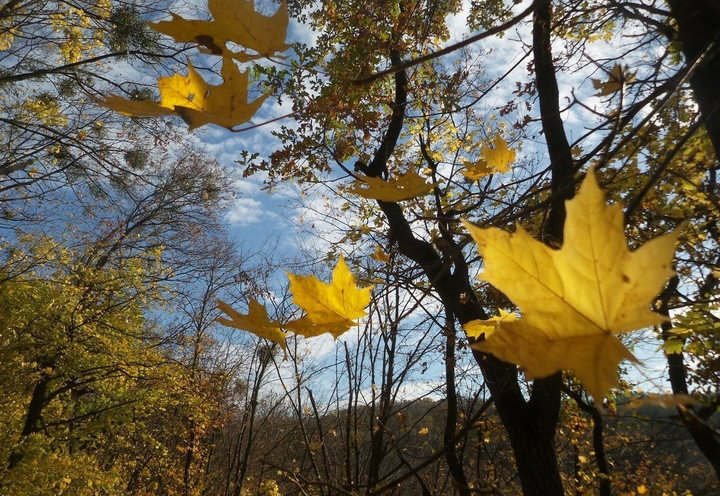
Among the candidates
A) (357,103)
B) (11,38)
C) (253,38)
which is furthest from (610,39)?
(11,38)

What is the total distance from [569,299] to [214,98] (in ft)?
1.85

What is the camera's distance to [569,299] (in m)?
0.36

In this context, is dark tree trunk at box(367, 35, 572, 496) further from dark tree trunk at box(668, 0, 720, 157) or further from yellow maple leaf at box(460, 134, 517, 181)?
yellow maple leaf at box(460, 134, 517, 181)

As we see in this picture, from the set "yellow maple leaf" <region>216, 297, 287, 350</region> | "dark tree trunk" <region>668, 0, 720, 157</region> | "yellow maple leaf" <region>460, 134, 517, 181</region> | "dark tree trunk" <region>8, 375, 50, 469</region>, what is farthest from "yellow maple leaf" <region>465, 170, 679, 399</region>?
"dark tree trunk" <region>8, 375, 50, 469</region>

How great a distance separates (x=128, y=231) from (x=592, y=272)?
10936 millimetres

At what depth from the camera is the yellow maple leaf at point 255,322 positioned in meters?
0.64

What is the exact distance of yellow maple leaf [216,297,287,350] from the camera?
640mm

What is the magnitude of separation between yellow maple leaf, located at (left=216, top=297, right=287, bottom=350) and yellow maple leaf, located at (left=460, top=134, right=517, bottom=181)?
2.27ft

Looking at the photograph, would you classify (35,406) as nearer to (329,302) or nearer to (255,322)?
(255,322)

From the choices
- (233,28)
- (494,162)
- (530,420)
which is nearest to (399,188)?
(233,28)

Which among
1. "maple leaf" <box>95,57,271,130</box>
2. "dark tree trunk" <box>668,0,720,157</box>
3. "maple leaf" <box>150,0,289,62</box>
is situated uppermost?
"dark tree trunk" <box>668,0,720,157</box>

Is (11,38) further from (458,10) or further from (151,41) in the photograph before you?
(458,10)

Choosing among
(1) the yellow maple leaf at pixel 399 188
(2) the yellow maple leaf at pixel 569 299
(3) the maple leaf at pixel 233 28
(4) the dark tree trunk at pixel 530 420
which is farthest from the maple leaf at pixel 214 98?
(4) the dark tree trunk at pixel 530 420

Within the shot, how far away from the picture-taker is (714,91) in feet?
3.54
